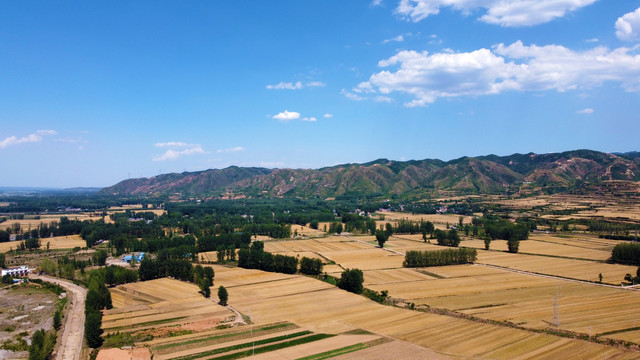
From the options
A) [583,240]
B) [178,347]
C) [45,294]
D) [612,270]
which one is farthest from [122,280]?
[583,240]

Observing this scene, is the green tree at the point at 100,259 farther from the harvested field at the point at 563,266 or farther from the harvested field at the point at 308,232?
the harvested field at the point at 563,266

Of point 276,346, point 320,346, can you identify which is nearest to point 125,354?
point 276,346

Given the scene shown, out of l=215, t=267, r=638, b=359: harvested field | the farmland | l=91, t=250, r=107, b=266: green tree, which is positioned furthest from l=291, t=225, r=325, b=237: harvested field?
l=215, t=267, r=638, b=359: harvested field

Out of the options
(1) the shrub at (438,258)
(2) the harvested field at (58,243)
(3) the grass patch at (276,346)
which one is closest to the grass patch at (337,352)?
(3) the grass patch at (276,346)

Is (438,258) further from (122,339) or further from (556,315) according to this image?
(122,339)

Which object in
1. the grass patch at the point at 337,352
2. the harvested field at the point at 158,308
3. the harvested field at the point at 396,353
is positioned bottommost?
the harvested field at the point at 158,308

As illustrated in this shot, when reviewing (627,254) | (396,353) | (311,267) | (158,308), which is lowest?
(158,308)
